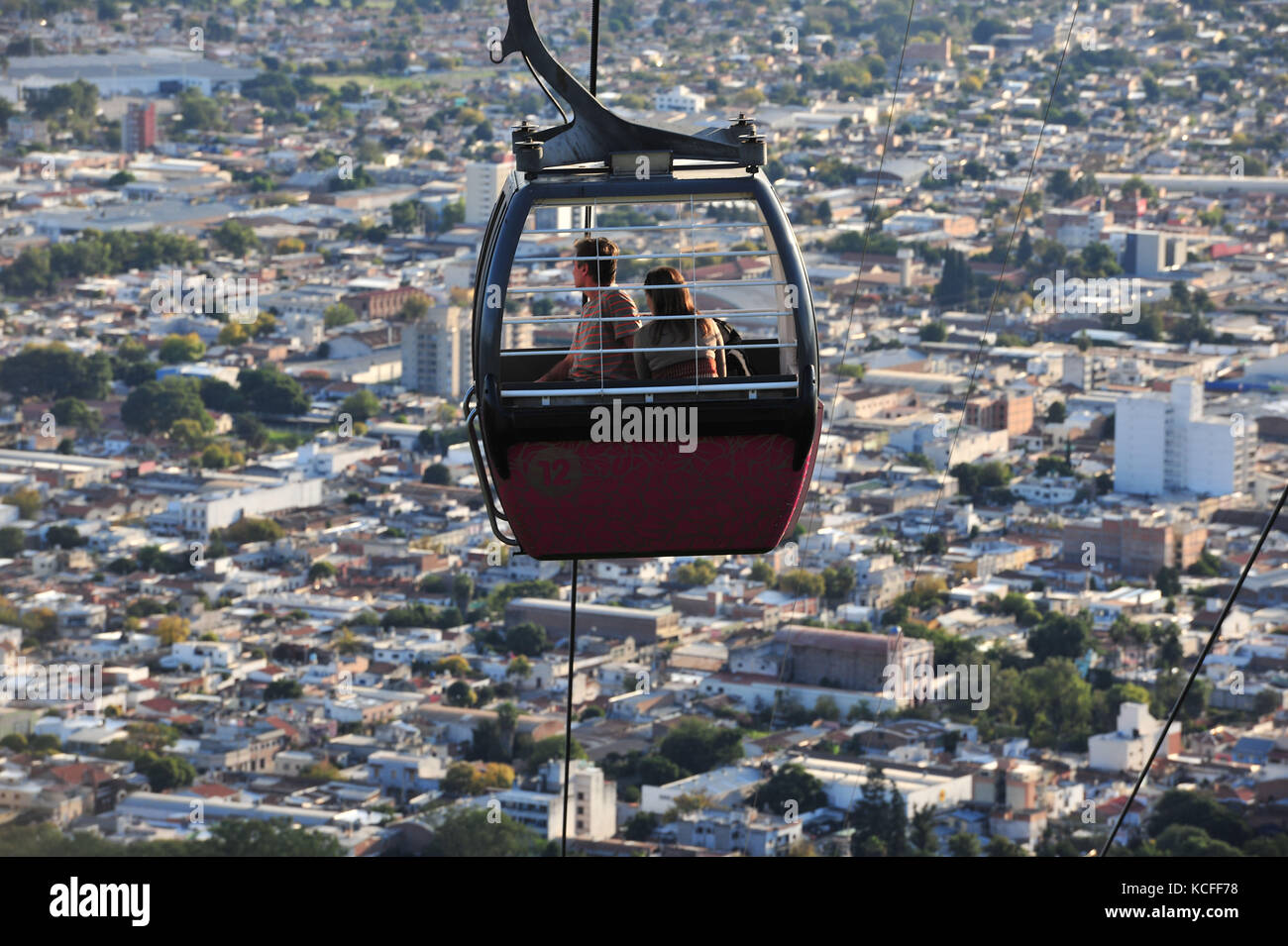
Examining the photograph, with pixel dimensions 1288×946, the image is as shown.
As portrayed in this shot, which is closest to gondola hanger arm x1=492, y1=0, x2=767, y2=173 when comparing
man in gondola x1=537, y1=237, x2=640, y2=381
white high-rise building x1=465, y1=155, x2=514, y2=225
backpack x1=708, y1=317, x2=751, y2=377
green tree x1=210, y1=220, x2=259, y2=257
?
man in gondola x1=537, y1=237, x2=640, y2=381

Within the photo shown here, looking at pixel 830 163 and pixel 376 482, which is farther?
pixel 830 163

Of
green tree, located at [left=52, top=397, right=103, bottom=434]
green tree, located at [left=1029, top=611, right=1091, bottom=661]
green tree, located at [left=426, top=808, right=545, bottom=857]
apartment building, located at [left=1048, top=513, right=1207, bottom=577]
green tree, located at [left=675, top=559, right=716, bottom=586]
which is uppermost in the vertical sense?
green tree, located at [left=52, top=397, right=103, bottom=434]

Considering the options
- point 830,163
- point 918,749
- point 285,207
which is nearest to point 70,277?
point 285,207

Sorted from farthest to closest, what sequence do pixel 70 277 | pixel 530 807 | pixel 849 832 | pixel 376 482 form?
pixel 70 277
pixel 376 482
pixel 530 807
pixel 849 832

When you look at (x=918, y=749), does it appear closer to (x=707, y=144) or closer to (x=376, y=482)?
(x=376, y=482)

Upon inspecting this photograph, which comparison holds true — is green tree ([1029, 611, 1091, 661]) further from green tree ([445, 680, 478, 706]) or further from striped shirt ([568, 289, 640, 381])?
striped shirt ([568, 289, 640, 381])
